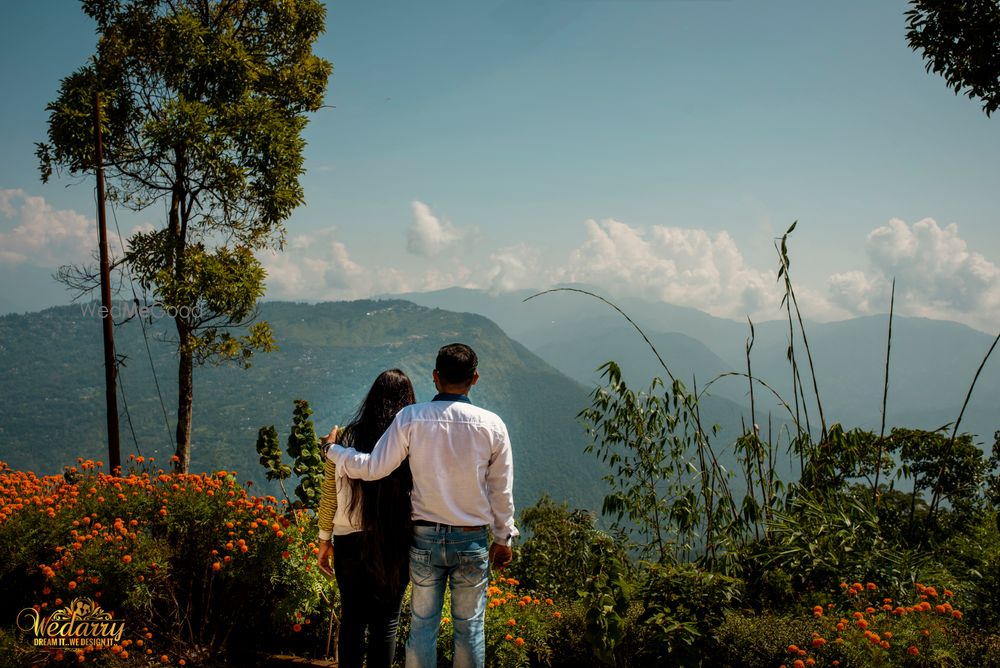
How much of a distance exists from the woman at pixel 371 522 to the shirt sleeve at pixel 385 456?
0.11 m

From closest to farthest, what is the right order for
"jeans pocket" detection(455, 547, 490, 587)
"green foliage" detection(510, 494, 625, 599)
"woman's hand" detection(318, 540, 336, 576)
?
"jeans pocket" detection(455, 547, 490, 587) → "woman's hand" detection(318, 540, 336, 576) → "green foliage" detection(510, 494, 625, 599)

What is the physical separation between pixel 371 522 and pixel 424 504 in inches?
12.0

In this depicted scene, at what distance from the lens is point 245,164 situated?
11.5 meters

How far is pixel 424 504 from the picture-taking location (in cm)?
295

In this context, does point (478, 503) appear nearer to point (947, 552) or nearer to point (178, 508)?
point (178, 508)

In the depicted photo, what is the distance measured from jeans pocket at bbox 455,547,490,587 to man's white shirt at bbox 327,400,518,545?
0.45 feet

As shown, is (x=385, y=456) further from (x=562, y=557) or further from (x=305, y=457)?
(x=562, y=557)

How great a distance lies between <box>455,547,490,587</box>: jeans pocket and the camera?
2918 mm

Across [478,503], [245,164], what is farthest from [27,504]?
[245,164]

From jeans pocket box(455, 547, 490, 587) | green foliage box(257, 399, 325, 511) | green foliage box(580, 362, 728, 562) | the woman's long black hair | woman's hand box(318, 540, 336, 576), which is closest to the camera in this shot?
jeans pocket box(455, 547, 490, 587)
